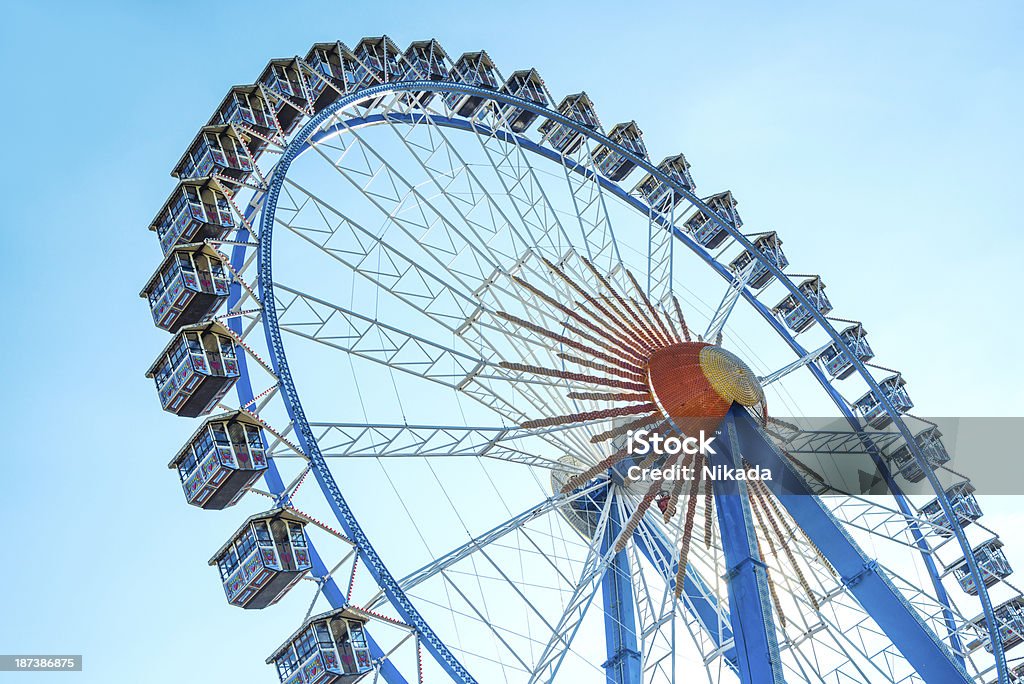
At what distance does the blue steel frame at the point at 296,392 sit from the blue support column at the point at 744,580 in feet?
13.6

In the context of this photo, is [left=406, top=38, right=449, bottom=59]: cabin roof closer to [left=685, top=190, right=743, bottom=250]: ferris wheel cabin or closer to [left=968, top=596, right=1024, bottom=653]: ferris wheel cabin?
[left=685, top=190, right=743, bottom=250]: ferris wheel cabin

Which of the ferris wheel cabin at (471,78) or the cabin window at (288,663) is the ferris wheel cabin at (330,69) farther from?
the cabin window at (288,663)

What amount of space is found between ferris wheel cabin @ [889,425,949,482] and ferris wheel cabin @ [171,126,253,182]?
14400 mm

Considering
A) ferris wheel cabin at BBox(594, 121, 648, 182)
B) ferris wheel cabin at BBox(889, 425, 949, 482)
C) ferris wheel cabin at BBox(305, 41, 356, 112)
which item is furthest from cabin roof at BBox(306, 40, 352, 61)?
ferris wheel cabin at BBox(889, 425, 949, 482)

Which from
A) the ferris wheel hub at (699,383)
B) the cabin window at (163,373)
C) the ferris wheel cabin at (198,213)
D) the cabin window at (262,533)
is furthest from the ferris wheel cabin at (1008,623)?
the cabin window at (163,373)

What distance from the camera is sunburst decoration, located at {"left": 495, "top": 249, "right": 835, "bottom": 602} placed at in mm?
18672

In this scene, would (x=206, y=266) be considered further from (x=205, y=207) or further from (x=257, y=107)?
(x=257, y=107)

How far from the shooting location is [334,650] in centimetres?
1443

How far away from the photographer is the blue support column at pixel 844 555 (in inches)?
730

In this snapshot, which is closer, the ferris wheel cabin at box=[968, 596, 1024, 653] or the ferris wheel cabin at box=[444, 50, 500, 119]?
the ferris wheel cabin at box=[444, 50, 500, 119]

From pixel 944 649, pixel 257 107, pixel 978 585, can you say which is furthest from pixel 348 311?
pixel 978 585

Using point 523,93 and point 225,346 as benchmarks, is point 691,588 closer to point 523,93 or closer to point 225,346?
point 225,346

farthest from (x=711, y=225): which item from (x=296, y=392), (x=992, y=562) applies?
(x=296, y=392)

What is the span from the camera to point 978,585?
22.0 meters
